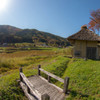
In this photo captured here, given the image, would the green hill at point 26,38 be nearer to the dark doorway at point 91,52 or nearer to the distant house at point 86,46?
the distant house at point 86,46

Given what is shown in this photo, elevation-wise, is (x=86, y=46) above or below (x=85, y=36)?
below

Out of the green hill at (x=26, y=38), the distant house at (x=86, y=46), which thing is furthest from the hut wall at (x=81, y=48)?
the green hill at (x=26, y=38)

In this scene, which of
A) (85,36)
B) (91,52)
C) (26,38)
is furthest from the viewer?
(26,38)

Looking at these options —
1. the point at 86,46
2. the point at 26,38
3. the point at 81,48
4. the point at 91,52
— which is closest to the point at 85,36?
the point at 86,46

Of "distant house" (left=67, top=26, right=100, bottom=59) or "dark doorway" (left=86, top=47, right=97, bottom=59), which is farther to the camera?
"dark doorway" (left=86, top=47, right=97, bottom=59)

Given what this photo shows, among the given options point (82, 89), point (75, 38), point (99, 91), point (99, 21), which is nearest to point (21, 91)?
point (82, 89)

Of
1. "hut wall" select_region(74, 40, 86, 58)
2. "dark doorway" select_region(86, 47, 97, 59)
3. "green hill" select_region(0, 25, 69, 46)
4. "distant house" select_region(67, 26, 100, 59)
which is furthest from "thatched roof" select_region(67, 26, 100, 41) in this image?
"green hill" select_region(0, 25, 69, 46)

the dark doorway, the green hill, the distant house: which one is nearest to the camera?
the distant house

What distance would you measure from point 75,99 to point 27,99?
8.42ft

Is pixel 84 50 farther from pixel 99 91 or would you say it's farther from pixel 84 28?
pixel 99 91

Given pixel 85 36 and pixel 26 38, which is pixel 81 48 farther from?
pixel 26 38

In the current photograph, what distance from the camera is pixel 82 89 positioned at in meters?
3.96

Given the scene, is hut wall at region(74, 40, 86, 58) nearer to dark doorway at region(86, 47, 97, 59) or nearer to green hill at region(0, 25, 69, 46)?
dark doorway at region(86, 47, 97, 59)

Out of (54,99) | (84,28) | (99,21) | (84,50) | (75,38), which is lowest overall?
(54,99)
